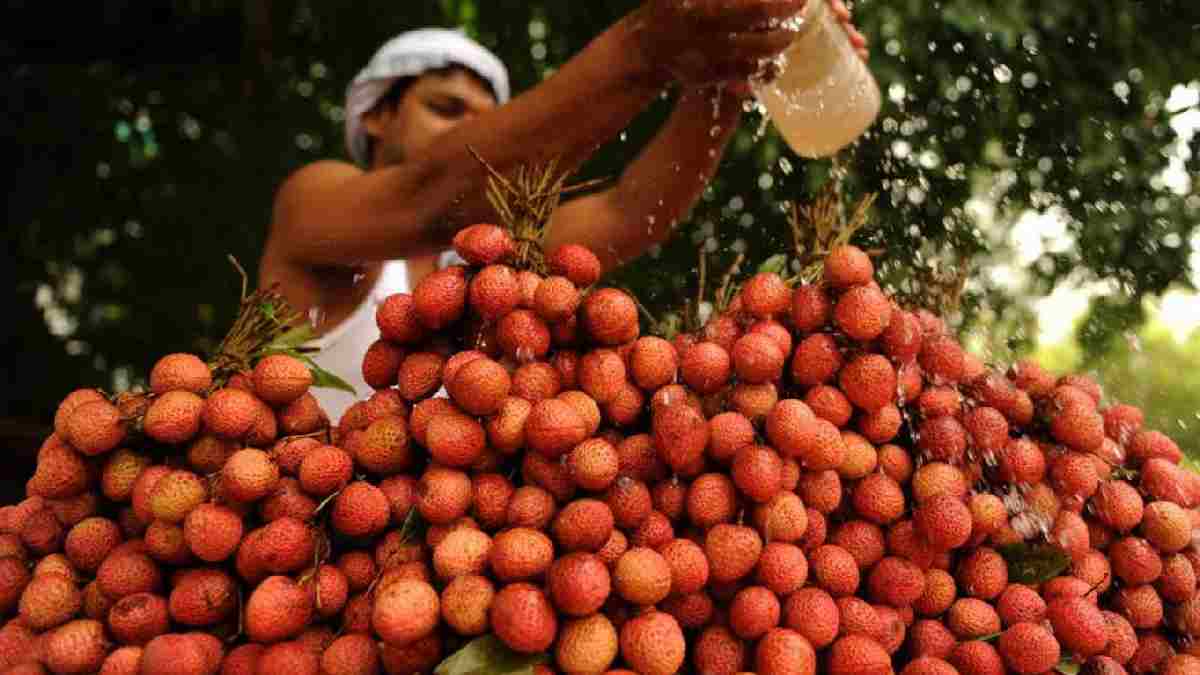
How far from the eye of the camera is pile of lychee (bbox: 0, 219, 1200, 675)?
2.87 ft

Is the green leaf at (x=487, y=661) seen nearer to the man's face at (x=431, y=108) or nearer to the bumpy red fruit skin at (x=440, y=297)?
the bumpy red fruit skin at (x=440, y=297)

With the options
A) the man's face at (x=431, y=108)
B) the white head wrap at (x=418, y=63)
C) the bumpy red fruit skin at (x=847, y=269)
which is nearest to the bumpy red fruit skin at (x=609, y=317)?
the bumpy red fruit skin at (x=847, y=269)

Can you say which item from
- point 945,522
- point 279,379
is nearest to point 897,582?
point 945,522

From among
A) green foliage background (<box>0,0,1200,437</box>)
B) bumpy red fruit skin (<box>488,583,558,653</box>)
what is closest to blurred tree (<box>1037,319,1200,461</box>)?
green foliage background (<box>0,0,1200,437</box>)

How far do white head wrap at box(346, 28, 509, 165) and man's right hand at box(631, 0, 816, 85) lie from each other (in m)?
0.99

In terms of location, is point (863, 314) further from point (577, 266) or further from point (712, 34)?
point (712, 34)

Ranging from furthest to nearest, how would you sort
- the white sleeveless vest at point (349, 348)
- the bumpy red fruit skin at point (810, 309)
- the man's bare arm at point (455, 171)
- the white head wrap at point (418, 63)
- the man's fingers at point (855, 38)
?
the white head wrap at point (418, 63)
the white sleeveless vest at point (349, 348)
the man's fingers at point (855, 38)
the man's bare arm at point (455, 171)
the bumpy red fruit skin at point (810, 309)

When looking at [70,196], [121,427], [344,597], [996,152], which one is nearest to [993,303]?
[996,152]

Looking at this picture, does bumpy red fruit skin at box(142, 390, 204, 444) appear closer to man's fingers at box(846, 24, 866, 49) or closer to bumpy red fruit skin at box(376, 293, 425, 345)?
bumpy red fruit skin at box(376, 293, 425, 345)

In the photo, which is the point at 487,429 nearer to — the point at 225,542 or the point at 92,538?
the point at 225,542

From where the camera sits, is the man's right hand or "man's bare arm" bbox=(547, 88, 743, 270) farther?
"man's bare arm" bbox=(547, 88, 743, 270)

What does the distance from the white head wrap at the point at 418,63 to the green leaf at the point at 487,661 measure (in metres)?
1.77

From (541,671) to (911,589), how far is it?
42 centimetres

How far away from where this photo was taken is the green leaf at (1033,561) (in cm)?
100
